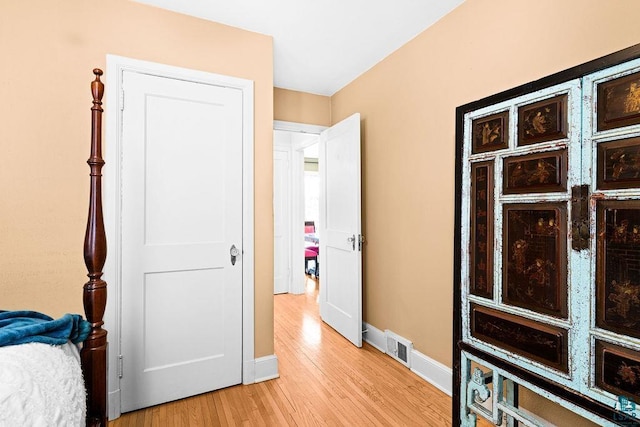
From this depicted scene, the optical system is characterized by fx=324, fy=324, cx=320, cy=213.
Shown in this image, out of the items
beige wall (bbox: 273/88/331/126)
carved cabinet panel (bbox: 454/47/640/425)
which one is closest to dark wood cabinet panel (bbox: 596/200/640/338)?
carved cabinet panel (bbox: 454/47/640/425)

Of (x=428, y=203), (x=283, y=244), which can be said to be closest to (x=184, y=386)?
(x=428, y=203)

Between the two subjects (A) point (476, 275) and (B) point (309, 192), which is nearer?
(A) point (476, 275)

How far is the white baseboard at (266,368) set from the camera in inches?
92.0

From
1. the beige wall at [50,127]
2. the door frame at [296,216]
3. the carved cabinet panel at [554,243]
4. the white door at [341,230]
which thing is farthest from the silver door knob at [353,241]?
the beige wall at [50,127]

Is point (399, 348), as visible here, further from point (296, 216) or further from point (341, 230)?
point (296, 216)

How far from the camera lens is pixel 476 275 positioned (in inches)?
61.1

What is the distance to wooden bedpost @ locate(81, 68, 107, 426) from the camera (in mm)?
1229

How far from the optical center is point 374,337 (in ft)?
9.75

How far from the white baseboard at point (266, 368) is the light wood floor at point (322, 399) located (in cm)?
5

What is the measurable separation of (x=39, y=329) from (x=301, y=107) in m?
3.02

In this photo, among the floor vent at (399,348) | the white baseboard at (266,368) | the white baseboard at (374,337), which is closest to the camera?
the white baseboard at (266,368)

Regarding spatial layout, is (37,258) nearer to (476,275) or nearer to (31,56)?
(31,56)

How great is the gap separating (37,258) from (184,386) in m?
1.17

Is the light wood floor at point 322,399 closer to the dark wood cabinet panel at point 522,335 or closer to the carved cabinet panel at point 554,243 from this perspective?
the carved cabinet panel at point 554,243
